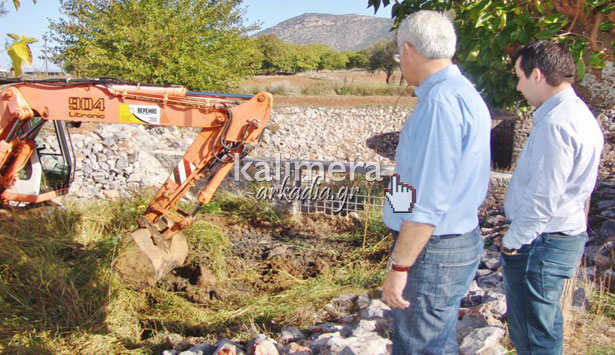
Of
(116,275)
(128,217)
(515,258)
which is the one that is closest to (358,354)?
(515,258)

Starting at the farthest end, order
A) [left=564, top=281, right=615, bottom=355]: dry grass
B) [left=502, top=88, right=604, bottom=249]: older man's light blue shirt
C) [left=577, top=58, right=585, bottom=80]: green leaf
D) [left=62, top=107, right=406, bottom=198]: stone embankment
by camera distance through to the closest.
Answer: [left=62, top=107, right=406, bottom=198]: stone embankment → [left=564, top=281, right=615, bottom=355]: dry grass → [left=577, top=58, right=585, bottom=80]: green leaf → [left=502, top=88, right=604, bottom=249]: older man's light blue shirt

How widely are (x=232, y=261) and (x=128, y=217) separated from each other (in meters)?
1.54

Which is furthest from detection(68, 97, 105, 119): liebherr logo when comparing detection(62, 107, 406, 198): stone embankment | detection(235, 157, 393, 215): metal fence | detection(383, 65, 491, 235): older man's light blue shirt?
detection(383, 65, 491, 235): older man's light blue shirt

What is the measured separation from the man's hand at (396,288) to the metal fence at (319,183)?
4.98 meters

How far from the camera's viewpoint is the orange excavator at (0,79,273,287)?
195 inches

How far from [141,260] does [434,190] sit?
376 cm

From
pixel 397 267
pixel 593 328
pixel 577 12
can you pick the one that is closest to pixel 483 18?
pixel 577 12

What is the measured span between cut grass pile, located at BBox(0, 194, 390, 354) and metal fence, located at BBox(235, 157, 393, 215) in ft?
2.95

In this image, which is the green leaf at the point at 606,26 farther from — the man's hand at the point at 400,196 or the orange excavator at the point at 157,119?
the orange excavator at the point at 157,119

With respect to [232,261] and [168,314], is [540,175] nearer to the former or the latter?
[168,314]

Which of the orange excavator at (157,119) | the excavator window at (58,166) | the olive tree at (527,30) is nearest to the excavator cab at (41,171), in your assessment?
the excavator window at (58,166)

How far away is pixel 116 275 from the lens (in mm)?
5090

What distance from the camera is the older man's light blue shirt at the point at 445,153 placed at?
78.2 inches

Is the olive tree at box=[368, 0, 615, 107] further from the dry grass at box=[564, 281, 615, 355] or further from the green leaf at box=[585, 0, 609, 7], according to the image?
the dry grass at box=[564, 281, 615, 355]
